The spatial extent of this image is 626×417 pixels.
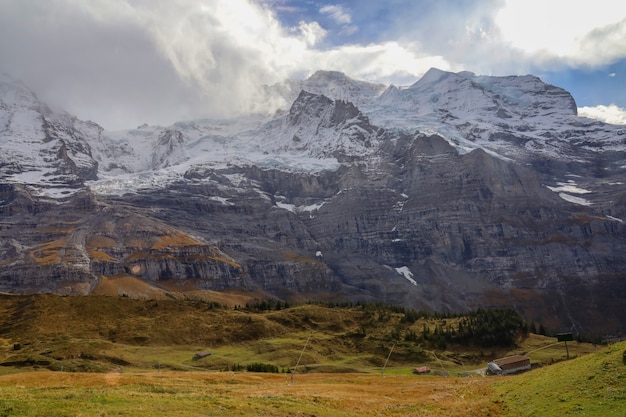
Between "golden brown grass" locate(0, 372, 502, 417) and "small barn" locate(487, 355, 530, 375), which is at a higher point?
"golden brown grass" locate(0, 372, 502, 417)

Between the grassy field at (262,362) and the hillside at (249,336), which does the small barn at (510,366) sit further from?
the hillside at (249,336)

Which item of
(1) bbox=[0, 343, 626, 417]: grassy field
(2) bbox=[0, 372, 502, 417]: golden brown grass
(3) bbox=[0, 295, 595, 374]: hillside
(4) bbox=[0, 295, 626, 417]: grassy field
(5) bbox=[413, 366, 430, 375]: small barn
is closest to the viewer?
(1) bbox=[0, 343, 626, 417]: grassy field

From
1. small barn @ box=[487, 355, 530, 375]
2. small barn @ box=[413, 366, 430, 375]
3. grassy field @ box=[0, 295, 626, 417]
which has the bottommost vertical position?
small barn @ box=[413, 366, 430, 375]

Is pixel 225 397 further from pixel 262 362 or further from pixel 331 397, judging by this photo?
pixel 262 362

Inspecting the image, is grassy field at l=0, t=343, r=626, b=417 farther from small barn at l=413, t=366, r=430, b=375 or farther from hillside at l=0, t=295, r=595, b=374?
hillside at l=0, t=295, r=595, b=374

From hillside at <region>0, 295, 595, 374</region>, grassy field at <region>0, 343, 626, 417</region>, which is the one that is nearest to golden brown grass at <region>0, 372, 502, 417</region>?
grassy field at <region>0, 343, 626, 417</region>

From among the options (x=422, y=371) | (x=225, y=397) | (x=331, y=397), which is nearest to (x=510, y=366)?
(x=422, y=371)

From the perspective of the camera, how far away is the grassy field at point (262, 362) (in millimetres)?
39750

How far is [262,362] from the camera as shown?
97.6 metres

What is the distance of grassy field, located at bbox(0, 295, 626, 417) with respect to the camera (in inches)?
1565

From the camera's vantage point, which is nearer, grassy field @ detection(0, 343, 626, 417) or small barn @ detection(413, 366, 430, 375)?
grassy field @ detection(0, 343, 626, 417)

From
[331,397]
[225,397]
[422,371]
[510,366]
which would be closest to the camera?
[225,397]

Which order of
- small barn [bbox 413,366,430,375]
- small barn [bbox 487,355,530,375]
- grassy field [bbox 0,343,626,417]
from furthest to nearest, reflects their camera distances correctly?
small barn [bbox 413,366,430,375] → small barn [bbox 487,355,530,375] → grassy field [bbox 0,343,626,417]

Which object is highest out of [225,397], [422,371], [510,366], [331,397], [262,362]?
[225,397]
